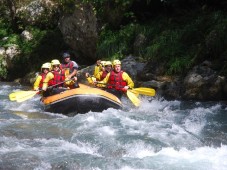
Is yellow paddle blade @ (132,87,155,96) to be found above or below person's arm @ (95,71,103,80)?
below

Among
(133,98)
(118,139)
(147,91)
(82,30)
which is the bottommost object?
(118,139)

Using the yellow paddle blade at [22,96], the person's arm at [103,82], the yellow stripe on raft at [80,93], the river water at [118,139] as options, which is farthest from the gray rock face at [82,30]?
the yellow stripe on raft at [80,93]

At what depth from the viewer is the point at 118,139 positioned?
22.2 feet

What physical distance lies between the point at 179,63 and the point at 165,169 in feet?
16.7

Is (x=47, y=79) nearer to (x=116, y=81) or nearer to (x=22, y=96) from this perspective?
(x=22, y=96)

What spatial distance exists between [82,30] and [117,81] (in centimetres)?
369

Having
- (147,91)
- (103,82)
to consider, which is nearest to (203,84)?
(147,91)

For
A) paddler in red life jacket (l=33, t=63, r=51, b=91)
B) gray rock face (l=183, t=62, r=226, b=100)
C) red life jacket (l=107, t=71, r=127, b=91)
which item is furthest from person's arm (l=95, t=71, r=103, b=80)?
gray rock face (l=183, t=62, r=226, b=100)

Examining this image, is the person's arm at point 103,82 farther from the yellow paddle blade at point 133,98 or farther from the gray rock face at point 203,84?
the gray rock face at point 203,84

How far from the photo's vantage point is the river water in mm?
5703

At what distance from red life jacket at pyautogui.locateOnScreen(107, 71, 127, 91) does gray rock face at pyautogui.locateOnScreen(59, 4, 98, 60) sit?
3375 mm

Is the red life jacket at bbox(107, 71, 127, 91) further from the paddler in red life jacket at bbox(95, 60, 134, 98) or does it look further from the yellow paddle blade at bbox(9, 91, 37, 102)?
the yellow paddle blade at bbox(9, 91, 37, 102)

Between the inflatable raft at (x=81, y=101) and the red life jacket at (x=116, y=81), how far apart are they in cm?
76

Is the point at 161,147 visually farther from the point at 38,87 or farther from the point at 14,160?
the point at 38,87
